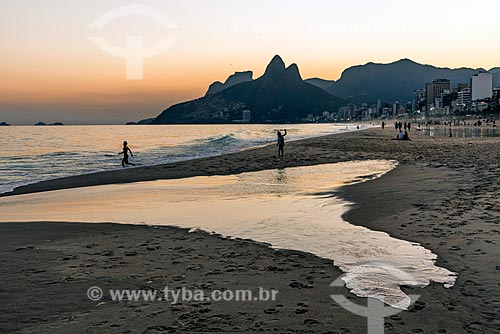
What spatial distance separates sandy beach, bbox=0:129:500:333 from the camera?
5.37 meters

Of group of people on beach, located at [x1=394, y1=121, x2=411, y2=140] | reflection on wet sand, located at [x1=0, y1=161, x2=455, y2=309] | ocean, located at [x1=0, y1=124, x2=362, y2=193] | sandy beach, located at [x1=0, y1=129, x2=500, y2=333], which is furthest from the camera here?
group of people on beach, located at [x1=394, y1=121, x2=411, y2=140]

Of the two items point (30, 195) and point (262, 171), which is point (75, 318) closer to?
point (30, 195)

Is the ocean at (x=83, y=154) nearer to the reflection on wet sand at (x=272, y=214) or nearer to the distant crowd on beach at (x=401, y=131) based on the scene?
the reflection on wet sand at (x=272, y=214)

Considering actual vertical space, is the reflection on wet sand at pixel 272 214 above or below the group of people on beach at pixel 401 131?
below

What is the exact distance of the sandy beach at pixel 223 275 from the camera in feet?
17.6

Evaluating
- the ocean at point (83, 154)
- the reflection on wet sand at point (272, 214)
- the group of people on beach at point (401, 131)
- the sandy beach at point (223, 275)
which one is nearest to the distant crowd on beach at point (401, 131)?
the group of people on beach at point (401, 131)

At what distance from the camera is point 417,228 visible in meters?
10.5

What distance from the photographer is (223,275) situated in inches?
286

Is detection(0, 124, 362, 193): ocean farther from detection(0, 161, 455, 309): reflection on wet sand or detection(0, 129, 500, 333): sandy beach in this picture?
detection(0, 129, 500, 333): sandy beach

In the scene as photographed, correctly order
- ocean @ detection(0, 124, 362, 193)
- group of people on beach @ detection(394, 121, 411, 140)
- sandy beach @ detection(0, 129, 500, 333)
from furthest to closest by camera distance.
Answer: group of people on beach @ detection(394, 121, 411, 140) < ocean @ detection(0, 124, 362, 193) < sandy beach @ detection(0, 129, 500, 333)

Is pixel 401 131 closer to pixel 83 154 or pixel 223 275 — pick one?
pixel 83 154

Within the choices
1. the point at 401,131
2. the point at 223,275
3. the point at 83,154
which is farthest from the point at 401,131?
the point at 223,275

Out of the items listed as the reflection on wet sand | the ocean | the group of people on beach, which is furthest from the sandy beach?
the group of people on beach

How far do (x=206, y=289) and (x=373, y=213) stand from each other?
7.40m
